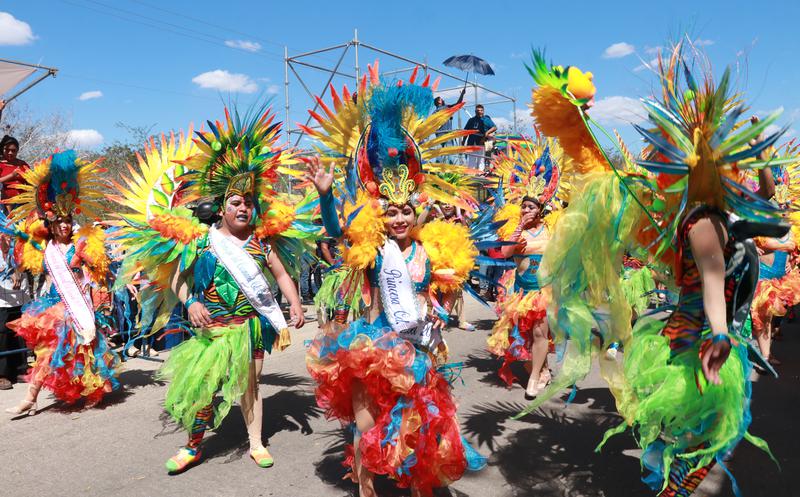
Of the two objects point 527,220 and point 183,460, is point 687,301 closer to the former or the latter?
point 527,220

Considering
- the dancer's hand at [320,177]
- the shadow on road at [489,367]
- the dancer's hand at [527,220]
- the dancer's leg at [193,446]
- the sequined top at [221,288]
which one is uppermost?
the dancer's hand at [320,177]

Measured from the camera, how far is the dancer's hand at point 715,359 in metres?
2.63

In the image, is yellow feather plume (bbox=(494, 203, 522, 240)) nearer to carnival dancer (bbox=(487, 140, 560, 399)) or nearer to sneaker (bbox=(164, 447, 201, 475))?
carnival dancer (bbox=(487, 140, 560, 399))

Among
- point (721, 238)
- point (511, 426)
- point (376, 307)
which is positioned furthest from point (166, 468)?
point (721, 238)

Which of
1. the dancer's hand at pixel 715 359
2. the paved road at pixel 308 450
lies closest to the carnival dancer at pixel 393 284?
the paved road at pixel 308 450

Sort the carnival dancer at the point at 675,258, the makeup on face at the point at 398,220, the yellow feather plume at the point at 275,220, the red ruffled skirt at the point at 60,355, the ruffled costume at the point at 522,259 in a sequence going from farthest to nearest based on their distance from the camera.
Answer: the ruffled costume at the point at 522,259 < the red ruffled skirt at the point at 60,355 < the yellow feather plume at the point at 275,220 < the makeup on face at the point at 398,220 < the carnival dancer at the point at 675,258

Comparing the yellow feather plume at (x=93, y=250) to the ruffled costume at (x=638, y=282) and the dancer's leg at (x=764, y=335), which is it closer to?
the ruffled costume at (x=638, y=282)

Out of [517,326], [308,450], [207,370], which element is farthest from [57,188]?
[517,326]

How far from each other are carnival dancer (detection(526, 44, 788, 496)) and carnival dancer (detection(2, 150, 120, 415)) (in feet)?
13.7

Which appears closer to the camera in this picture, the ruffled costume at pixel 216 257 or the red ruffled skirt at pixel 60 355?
the ruffled costume at pixel 216 257

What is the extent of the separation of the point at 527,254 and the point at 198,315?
306 centimetres

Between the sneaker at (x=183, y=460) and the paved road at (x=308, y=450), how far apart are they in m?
0.06

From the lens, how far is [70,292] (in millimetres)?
5324

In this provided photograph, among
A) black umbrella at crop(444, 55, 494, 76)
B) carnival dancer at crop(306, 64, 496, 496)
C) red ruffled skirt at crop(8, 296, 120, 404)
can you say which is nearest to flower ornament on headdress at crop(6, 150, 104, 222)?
red ruffled skirt at crop(8, 296, 120, 404)
